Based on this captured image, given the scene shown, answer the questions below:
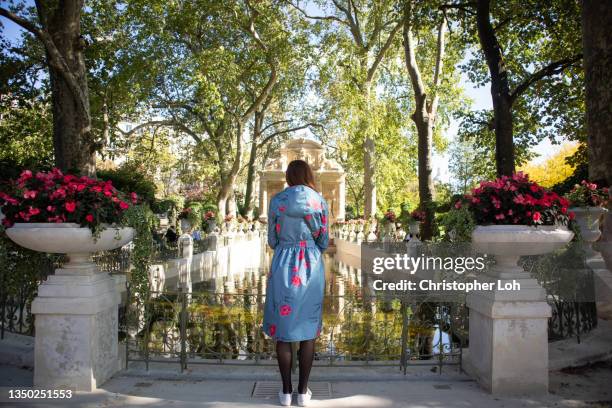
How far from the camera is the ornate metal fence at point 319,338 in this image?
16.0 feet

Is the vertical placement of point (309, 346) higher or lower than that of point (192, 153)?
lower

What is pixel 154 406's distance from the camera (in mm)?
3832

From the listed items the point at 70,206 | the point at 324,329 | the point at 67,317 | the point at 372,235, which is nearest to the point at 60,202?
the point at 70,206

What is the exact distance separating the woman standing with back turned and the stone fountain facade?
92.8 feet

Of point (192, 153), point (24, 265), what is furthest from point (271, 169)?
point (24, 265)

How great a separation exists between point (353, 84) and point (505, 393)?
19.2m

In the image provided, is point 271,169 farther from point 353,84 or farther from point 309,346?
point 309,346

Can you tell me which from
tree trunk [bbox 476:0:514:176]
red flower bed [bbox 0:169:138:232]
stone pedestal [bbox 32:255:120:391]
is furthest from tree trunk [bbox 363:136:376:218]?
stone pedestal [bbox 32:255:120:391]

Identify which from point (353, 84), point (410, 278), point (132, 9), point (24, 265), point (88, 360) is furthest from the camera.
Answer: point (353, 84)

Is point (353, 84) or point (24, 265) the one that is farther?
point (353, 84)

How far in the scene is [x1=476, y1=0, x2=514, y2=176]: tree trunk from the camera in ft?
36.1

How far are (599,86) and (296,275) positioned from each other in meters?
7.01

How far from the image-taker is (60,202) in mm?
4086

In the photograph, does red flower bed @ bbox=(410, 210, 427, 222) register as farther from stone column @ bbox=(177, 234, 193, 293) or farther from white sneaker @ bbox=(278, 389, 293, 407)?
white sneaker @ bbox=(278, 389, 293, 407)
